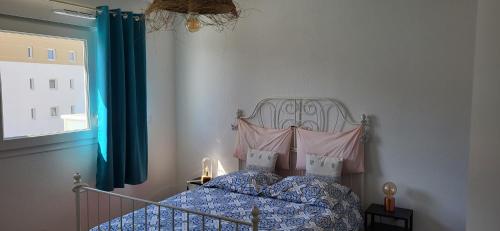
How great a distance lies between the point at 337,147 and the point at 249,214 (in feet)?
3.68

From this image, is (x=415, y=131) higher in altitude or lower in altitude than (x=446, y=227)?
higher

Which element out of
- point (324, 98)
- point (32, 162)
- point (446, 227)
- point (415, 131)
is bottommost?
point (446, 227)

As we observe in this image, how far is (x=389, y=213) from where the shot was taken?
3.34 m

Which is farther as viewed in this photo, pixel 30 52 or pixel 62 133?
pixel 62 133

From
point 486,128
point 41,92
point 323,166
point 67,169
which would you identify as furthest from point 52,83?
point 486,128

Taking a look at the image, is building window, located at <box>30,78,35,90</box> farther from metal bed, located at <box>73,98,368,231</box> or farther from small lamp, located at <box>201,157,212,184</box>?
small lamp, located at <box>201,157,212,184</box>

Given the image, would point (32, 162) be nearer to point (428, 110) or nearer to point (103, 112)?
point (103, 112)

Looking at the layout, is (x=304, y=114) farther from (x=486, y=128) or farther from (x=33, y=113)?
(x=486, y=128)

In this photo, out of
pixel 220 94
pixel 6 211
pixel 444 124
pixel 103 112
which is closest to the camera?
pixel 6 211

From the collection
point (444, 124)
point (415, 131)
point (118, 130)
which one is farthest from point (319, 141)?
point (118, 130)

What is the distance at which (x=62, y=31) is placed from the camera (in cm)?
346

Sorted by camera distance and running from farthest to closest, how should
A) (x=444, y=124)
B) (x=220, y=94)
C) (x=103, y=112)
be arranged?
1. (x=220, y=94)
2. (x=103, y=112)
3. (x=444, y=124)

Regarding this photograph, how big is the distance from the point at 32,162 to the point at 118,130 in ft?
2.56

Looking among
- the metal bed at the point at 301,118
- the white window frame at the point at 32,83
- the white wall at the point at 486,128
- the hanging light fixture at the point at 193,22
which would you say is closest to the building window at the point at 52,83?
the white window frame at the point at 32,83
